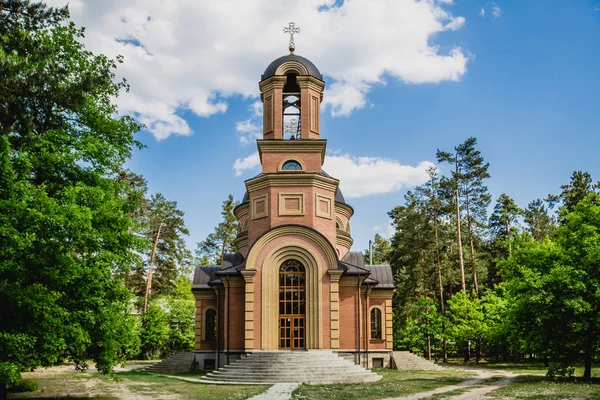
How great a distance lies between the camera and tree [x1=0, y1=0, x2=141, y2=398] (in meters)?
12.9

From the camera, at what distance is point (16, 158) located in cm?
1355

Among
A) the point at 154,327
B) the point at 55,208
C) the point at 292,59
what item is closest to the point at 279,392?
the point at 55,208

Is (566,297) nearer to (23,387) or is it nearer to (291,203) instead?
(291,203)

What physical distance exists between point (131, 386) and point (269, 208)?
9.77m

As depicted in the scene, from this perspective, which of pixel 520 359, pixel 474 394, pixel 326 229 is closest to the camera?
pixel 474 394

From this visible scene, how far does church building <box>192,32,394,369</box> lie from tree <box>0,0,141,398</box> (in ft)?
32.6

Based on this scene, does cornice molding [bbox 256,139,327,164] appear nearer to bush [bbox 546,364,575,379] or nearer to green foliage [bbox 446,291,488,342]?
bush [bbox 546,364,575,379]

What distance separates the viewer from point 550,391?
1641cm

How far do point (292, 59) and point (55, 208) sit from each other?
17.1 metres

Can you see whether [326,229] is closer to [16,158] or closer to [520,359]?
[16,158]

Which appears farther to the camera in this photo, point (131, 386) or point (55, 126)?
point (131, 386)

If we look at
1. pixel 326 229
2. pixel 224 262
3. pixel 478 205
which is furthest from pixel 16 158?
pixel 478 205

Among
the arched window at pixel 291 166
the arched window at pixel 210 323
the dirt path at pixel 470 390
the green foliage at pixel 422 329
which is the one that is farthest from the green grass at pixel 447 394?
the green foliage at pixel 422 329

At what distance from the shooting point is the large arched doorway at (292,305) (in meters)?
24.8
